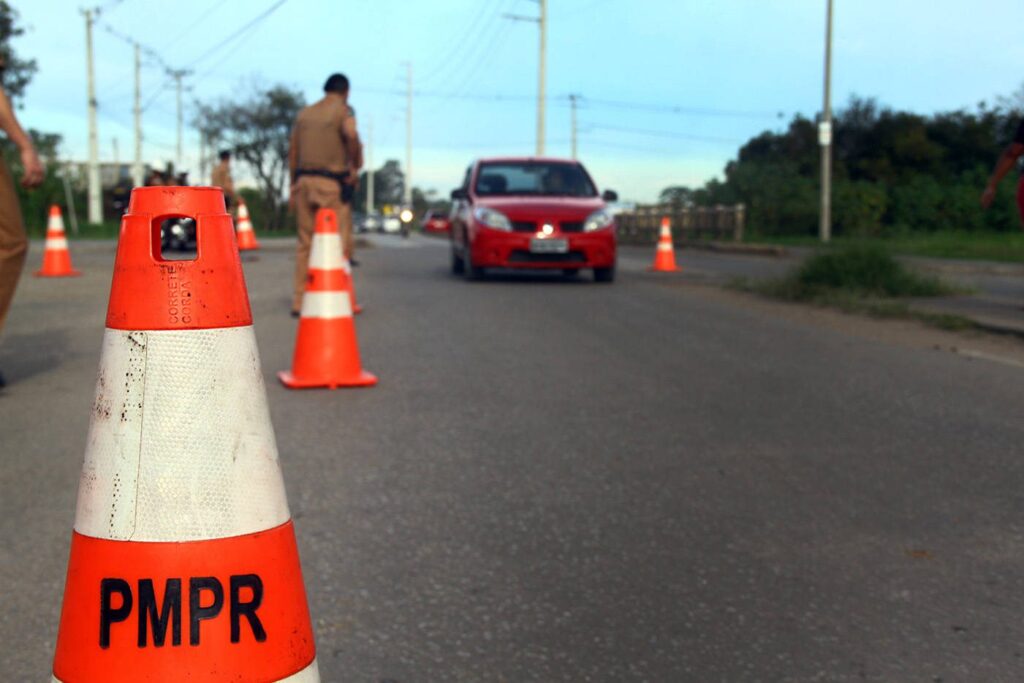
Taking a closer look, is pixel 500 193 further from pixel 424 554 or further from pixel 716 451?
pixel 424 554

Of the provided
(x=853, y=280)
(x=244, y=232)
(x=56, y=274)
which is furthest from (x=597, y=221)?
(x=244, y=232)

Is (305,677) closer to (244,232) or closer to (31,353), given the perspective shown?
(31,353)

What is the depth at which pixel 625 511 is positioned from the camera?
14.0 feet

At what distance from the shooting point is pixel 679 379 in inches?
280

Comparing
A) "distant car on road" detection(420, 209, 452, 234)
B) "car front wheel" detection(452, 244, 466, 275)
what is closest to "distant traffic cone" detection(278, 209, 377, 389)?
"car front wheel" detection(452, 244, 466, 275)

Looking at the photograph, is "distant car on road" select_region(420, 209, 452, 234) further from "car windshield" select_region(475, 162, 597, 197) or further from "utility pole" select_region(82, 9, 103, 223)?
"car windshield" select_region(475, 162, 597, 197)

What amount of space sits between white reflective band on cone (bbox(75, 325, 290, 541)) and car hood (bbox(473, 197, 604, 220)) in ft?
40.2

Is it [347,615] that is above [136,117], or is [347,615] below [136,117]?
below

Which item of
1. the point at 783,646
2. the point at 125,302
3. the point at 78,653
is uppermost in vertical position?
the point at 125,302

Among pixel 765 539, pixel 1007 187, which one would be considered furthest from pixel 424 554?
pixel 1007 187

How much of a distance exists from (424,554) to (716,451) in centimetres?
183

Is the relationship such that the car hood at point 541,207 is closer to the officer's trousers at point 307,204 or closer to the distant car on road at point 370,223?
the officer's trousers at point 307,204

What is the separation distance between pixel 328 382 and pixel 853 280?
7458 mm

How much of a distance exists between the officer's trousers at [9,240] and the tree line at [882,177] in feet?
88.2
